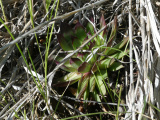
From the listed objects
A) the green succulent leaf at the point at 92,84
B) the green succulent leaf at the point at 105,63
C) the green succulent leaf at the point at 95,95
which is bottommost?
the green succulent leaf at the point at 95,95

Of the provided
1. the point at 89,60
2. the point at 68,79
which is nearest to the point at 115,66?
the point at 89,60

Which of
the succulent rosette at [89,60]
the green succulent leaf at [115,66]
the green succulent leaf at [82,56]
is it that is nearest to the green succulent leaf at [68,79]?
the succulent rosette at [89,60]

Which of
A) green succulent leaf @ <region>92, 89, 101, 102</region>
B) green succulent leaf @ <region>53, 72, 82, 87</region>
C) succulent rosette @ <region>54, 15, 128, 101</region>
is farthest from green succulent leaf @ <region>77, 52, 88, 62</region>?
green succulent leaf @ <region>92, 89, 101, 102</region>

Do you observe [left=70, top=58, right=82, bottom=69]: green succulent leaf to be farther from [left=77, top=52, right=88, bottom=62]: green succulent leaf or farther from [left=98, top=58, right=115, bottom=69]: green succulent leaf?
[left=98, top=58, right=115, bottom=69]: green succulent leaf

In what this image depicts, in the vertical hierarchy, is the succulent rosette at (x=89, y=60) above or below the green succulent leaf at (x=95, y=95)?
above

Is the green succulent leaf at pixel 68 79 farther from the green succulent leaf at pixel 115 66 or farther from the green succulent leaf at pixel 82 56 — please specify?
the green succulent leaf at pixel 115 66

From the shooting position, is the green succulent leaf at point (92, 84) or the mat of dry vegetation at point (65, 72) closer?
the mat of dry vegetation at point (65, 72)

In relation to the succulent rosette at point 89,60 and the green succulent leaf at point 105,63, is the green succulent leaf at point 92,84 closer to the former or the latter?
the succulent rosette at point 89,60
